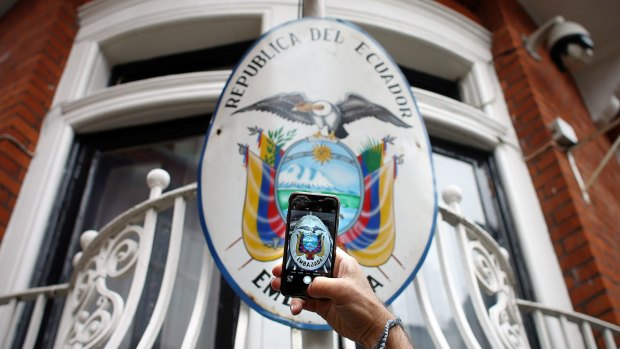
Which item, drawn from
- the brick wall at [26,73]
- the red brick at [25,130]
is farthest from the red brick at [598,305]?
the red brick at [25,130]

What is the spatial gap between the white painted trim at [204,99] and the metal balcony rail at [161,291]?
45 centimetres

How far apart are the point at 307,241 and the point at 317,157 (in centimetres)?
92

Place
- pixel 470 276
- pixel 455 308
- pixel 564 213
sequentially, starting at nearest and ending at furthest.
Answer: pixel 455 308 < pixel 470 276 < pixel 564 213

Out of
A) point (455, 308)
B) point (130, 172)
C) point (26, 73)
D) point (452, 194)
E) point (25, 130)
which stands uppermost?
point (26, 73)

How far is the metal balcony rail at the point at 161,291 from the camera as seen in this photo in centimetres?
196

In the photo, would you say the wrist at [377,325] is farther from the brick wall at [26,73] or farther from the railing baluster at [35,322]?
the brick wall at [26,73]

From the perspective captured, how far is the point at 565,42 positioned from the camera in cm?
388

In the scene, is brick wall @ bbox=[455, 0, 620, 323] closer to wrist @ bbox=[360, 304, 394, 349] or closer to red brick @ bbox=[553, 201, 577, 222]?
red brick @ bbox=[553, 201, 577, 222]

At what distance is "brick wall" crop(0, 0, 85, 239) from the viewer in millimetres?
3031

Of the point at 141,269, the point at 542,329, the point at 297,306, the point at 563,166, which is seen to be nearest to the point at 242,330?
the point at 141,269

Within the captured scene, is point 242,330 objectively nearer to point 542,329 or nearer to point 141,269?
point 141,269

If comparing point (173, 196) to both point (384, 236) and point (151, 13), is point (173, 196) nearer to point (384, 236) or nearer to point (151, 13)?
point (384, 236)

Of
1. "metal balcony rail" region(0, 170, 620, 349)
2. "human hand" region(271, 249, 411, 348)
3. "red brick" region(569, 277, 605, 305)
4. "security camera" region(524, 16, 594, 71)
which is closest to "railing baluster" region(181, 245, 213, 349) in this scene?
"metal balcony rail" region(0, 170, 620, 349)

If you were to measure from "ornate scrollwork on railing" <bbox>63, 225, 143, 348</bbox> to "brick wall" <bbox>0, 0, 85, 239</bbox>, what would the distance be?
0.87 metres
